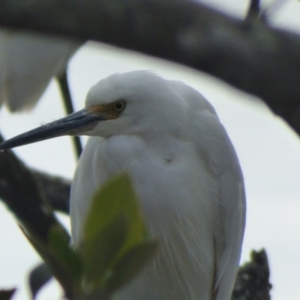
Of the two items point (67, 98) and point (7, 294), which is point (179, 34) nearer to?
point (7, 294)

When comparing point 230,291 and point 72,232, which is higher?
point 72,232

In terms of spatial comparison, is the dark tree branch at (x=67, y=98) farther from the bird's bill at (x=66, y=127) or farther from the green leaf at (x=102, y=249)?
the green leaf at (x=102, y=249)

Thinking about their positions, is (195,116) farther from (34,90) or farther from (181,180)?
(34,90)

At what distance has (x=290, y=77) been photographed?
2.00 feet

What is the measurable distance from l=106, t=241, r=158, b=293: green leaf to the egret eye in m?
1.41

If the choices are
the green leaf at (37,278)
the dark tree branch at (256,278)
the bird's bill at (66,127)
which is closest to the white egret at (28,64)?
the bird's bill at (66,127)

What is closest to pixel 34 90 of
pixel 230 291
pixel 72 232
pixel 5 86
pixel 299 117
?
pixel 5 86

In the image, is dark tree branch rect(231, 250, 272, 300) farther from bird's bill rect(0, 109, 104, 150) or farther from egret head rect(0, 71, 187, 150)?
bird's bill rect(0, 109, 104, 150)

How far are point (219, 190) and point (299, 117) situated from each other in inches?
63.0

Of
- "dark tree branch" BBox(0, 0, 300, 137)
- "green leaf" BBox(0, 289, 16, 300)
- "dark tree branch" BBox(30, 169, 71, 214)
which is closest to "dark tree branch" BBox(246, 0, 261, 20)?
"dark tree branch" BBox(0, 0, 300, 137)

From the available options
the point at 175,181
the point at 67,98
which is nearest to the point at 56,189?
the point at 175,181

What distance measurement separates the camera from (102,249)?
0.64 metres

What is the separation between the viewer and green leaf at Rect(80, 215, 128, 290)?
0.63m

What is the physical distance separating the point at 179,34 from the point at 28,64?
9.33 ft
